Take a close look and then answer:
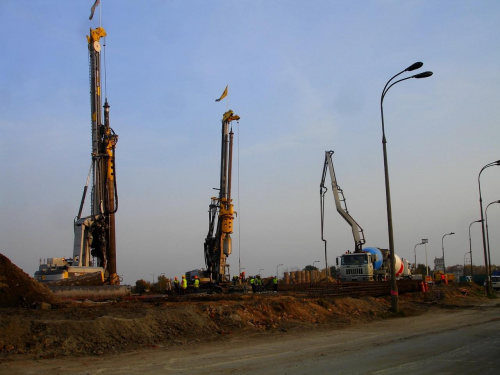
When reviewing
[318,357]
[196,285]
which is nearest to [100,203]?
[196,285]

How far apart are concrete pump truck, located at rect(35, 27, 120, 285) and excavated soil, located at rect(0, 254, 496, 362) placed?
1293cm

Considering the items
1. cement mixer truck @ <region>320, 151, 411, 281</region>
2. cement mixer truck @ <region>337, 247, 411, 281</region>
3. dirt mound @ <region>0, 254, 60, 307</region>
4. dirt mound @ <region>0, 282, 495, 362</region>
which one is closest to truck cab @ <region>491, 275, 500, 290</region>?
cement mixer truck @ <region>320, 151, 411, 281</region>

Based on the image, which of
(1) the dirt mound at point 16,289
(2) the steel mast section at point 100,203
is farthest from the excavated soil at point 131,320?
(2) the steel mast section at point 100,203

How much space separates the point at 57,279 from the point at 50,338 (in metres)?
17.1

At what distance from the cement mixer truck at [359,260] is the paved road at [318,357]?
19.1m

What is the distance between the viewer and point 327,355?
481 inches

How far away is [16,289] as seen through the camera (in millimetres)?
17703

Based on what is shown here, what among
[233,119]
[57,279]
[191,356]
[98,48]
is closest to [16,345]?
[191,356]

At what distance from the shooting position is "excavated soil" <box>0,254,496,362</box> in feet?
40.8

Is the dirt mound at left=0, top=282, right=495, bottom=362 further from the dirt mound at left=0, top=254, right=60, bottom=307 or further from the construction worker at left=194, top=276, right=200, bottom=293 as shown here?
the construction worker at left=194, top=276, right=200, bottom=293

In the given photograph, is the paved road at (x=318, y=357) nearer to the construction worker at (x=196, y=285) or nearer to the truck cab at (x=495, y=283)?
the construction worker at (x=196, y=285)

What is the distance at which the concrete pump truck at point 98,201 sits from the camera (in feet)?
105

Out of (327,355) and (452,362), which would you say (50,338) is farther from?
(452,362)

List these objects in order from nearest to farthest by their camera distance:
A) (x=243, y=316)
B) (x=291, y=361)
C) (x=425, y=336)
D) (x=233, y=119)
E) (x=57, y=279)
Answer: (x=291, y=361) < (x=425, y=336) < (x=243, y=316) < (x=57, y=279) < (x=233, y=119)
